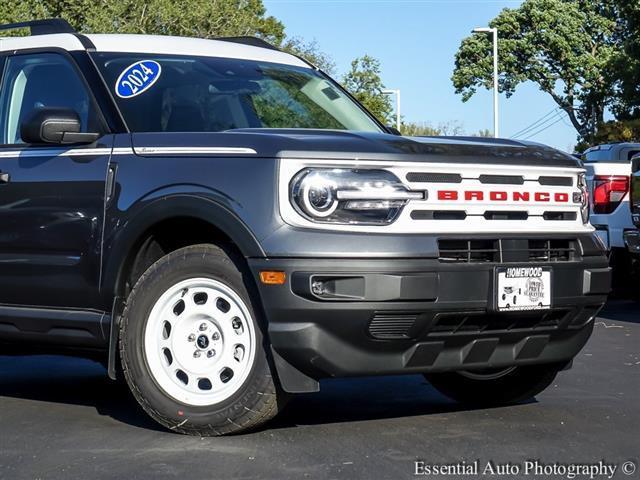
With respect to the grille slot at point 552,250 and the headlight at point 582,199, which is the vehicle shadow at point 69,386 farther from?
the headlight at point 582,199

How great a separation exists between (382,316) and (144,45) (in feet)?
7.48

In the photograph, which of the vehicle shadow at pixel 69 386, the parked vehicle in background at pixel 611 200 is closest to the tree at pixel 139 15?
the parked vehicle in background at pixel 611 200

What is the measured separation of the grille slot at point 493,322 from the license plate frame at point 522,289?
48 millimetres

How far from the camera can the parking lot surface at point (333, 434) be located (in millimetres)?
5309

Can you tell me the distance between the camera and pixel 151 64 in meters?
6.86

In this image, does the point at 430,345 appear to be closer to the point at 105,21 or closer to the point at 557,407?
the point at 557,407

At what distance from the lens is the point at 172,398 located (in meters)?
5.90

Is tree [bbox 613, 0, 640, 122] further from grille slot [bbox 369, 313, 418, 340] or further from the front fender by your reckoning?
grille slot [bbox 369, 313, 418, 340]

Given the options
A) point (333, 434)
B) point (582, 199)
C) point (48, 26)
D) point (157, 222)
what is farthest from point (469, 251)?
point (48, 26)

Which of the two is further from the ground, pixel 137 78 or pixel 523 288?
pixel 137 78

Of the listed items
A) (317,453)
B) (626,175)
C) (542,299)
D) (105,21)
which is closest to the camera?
(317,453)

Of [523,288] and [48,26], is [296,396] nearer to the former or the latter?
[523,288]

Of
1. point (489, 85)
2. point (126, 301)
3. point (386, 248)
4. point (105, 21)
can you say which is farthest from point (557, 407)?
point (489, 85)

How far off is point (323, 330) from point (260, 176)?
71 centimetres
